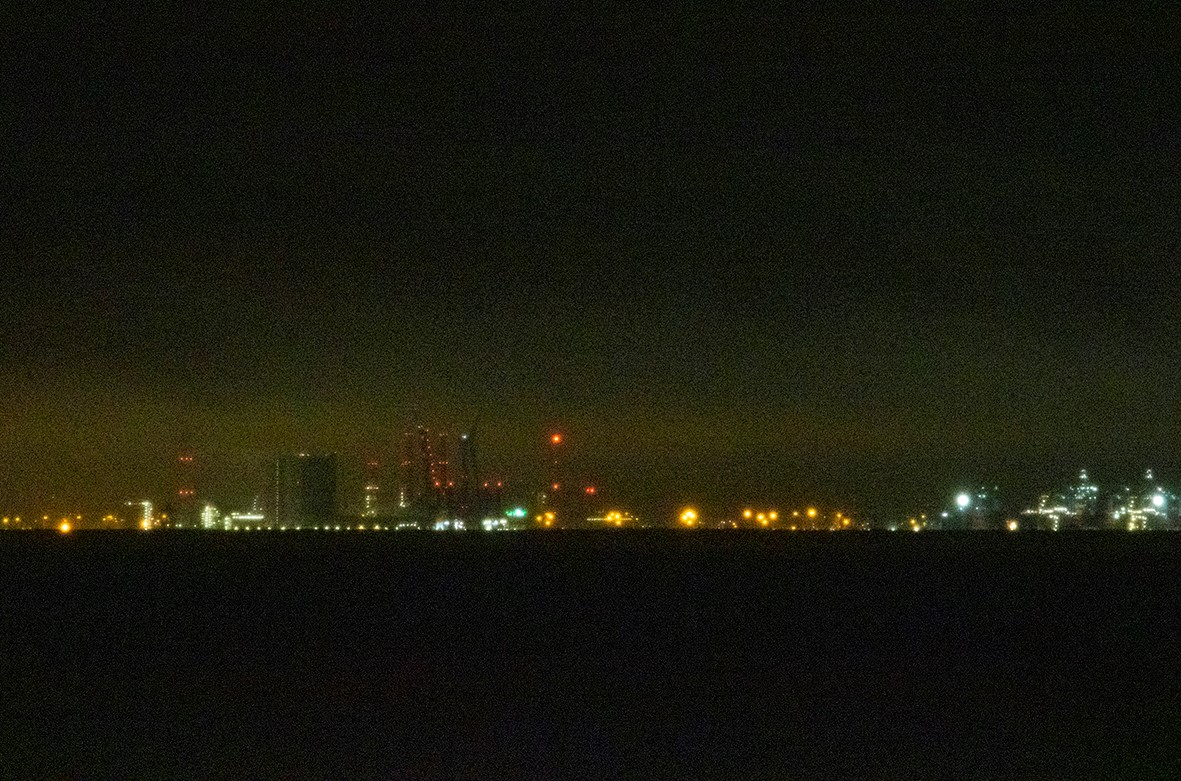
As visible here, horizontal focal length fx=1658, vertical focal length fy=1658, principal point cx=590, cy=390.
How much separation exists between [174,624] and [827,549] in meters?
96.8

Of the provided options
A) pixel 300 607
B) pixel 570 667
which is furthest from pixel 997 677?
pixel 300 607

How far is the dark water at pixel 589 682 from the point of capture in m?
20.6

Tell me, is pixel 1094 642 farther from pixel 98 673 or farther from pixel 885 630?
pixel 98 673

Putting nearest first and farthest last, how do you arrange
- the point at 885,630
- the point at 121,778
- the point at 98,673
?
1. the point at 121,778
2. the point at 98,673
3. the point at 885,630

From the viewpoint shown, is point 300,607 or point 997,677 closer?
point 997,677

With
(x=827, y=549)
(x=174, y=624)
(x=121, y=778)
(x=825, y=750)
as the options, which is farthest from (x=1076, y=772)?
(x=827, y=549)

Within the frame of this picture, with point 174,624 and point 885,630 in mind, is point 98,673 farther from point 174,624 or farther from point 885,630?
point 885,630

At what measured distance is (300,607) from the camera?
55.4 meters

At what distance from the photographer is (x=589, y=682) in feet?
97.1

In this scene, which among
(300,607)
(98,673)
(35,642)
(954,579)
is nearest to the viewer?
(98,673)

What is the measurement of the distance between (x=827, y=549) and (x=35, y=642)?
104 metres

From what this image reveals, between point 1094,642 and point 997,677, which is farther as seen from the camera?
point 1094,642

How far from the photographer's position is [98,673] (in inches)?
1211

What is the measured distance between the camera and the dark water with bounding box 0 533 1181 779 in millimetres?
20609
